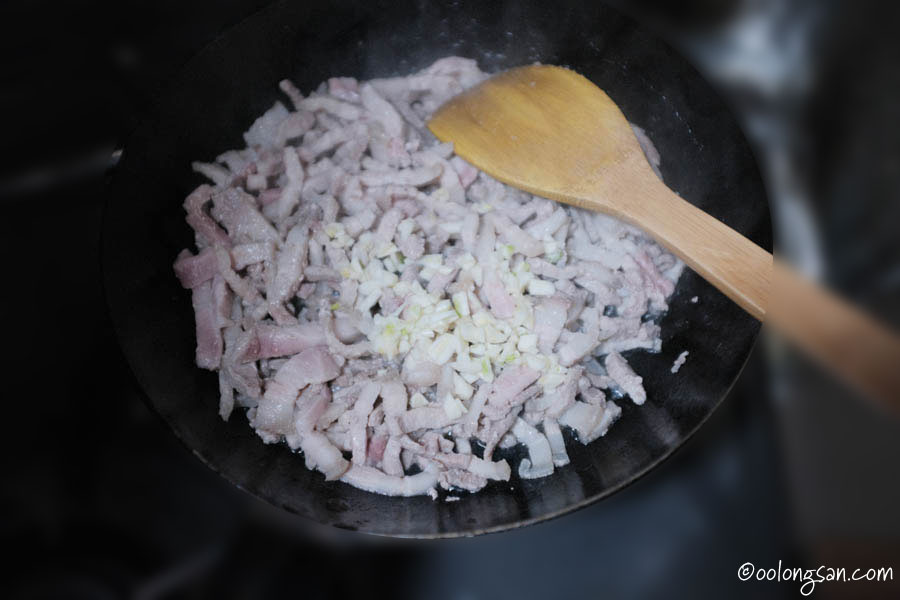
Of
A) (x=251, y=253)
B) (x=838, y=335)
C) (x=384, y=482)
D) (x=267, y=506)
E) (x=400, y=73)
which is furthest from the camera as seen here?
(x=838, y=335)

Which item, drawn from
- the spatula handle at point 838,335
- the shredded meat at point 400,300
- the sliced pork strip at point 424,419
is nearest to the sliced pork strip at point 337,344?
the shredded meat at point 400,300

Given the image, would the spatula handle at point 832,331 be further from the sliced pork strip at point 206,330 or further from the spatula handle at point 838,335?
the sliced pork strip at point 206,330

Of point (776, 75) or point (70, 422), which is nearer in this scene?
point (70, 422)

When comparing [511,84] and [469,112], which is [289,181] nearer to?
[469,112]

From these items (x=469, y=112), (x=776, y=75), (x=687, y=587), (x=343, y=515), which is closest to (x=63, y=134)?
(x=469, y=112)

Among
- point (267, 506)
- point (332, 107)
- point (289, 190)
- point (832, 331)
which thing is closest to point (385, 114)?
point (332, 107)

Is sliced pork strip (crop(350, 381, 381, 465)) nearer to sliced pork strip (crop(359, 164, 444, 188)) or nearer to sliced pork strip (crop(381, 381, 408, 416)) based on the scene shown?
sliced pork strip (crop(381, 381, 408, 416))

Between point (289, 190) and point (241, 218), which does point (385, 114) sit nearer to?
point (289, 190)
